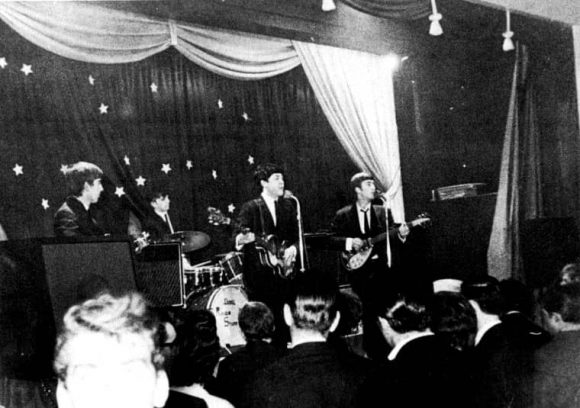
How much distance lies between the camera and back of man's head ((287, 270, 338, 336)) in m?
2.02

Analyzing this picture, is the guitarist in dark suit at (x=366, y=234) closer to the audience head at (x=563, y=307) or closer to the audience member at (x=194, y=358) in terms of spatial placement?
the audience head at (x=563, y=307)

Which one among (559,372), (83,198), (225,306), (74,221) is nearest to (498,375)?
(559,372)

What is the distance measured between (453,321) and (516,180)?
4.34m

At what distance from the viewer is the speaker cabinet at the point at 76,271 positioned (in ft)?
5.62

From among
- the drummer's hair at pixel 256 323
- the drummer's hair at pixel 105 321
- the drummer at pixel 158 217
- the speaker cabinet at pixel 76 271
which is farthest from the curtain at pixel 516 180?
the drummer's hair at pixel 105 321

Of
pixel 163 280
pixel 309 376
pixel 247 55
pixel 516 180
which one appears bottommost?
pixel 309 376

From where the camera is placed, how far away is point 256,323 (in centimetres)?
266

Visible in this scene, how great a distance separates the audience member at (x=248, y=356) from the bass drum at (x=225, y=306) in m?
1.52

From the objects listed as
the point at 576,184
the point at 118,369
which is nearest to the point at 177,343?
the point at 118,369

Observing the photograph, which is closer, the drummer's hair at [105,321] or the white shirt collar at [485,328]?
the drummer's hair at [105,321]

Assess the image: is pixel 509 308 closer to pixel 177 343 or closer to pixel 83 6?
pixel 177 343

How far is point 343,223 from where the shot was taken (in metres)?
5.36

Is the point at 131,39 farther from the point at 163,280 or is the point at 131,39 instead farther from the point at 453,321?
the point at 453,321

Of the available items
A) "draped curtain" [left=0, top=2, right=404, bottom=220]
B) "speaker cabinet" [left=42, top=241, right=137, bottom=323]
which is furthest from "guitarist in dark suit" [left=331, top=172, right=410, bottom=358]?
"speaker cabinet" [left=42, top=241, right=137, bottom=323]
